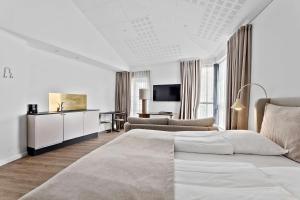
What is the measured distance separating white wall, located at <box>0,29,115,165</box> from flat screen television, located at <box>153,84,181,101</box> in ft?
7.83

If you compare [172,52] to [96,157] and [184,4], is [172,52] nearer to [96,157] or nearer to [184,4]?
[184,4]

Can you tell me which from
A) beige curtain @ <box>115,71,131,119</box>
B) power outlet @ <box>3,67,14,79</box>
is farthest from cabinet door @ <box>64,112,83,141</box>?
beige curtain @ <box>115,71,131,119</box>

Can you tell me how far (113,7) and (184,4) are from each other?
173cm

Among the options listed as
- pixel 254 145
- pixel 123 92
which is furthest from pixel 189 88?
pixel 254 145

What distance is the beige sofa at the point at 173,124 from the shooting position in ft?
9.37

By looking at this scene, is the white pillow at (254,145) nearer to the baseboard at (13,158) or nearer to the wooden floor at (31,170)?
the wooden floor at (31,170)

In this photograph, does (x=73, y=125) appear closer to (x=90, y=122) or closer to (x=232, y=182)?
(x=90, y=122)

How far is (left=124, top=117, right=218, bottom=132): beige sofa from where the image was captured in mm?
2857

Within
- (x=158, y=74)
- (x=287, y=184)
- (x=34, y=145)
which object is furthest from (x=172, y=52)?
(x=287, y=184)

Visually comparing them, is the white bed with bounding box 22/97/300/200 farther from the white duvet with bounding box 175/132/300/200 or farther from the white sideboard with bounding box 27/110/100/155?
the white sideboard with bounding box 27/110/100/155

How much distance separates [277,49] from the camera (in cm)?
211

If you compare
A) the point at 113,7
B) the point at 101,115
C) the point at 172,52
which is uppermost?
the point at 113,7

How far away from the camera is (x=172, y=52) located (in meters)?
5.25

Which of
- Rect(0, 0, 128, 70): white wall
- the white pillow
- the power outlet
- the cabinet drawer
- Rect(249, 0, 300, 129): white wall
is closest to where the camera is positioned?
the white pillow
